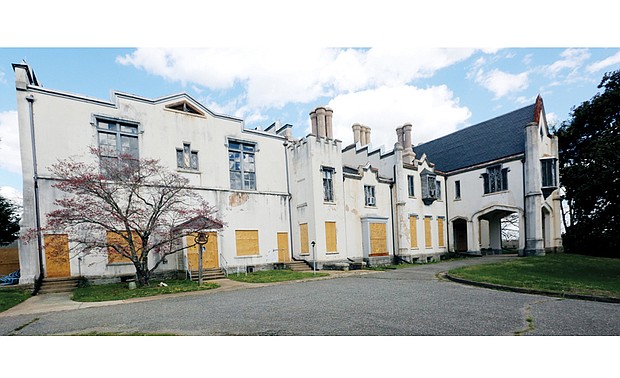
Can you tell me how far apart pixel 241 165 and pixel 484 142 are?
2058cm

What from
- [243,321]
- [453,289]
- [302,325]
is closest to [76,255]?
[243,321]

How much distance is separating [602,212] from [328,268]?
1269cm

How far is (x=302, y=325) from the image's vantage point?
6.14 meters

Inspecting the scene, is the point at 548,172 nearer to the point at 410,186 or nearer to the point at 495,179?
the point at 495,179

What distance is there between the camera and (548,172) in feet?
71.3

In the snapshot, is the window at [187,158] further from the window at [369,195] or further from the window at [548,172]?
the window at [548,172]

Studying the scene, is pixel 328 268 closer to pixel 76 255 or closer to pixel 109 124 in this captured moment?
pixel 76 255

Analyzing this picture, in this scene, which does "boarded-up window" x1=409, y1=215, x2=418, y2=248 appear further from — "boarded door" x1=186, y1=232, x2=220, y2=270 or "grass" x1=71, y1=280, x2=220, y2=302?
"grass" x1=71, y1=280, x2=220, y2=302

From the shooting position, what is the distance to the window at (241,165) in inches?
730

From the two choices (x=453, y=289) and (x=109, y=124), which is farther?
(x=109, y=124)

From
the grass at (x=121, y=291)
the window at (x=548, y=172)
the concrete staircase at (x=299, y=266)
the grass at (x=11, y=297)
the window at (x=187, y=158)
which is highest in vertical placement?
the window at (x=187, y=158)

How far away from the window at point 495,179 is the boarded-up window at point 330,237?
1332 centimetres

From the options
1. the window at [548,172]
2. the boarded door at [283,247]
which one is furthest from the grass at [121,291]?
the window at [548,172]

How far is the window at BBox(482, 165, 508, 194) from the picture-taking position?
2320 centimetres
